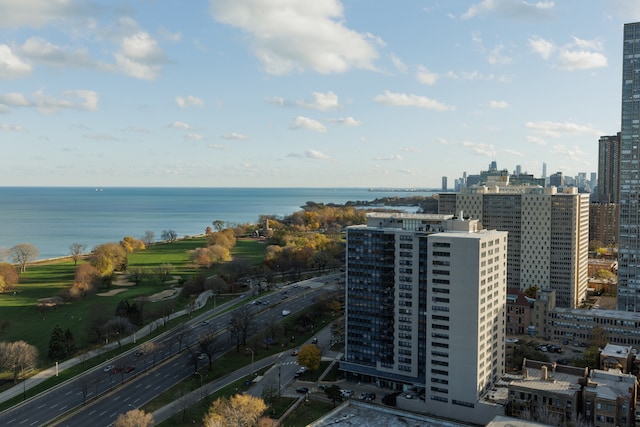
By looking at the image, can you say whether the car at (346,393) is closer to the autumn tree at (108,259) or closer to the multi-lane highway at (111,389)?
the multi-lane highway at (111,389)

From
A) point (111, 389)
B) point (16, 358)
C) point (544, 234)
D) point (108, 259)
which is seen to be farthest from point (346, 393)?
point (108, 259)

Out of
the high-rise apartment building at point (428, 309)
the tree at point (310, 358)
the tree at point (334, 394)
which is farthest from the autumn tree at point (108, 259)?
the tree at point (334, 394)

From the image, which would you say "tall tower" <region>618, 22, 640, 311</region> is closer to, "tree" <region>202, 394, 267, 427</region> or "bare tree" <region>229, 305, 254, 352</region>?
"bare tree" <region>229, 305, 254, 352</region>

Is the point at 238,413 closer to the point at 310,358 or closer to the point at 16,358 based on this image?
the point at 310,358

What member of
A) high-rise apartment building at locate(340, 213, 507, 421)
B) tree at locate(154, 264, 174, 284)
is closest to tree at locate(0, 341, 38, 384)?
high-rise apartment building at locate(340, 213, 507, 421)

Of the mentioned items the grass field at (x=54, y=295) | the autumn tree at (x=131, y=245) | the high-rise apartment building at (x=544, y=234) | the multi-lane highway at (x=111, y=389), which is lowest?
the multi-lane highway at (x=111, y=389)

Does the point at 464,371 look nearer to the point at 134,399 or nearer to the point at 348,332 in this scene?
the point at 348,332

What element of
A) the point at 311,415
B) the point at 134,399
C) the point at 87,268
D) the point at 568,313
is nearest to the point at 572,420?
the point at 311,415
